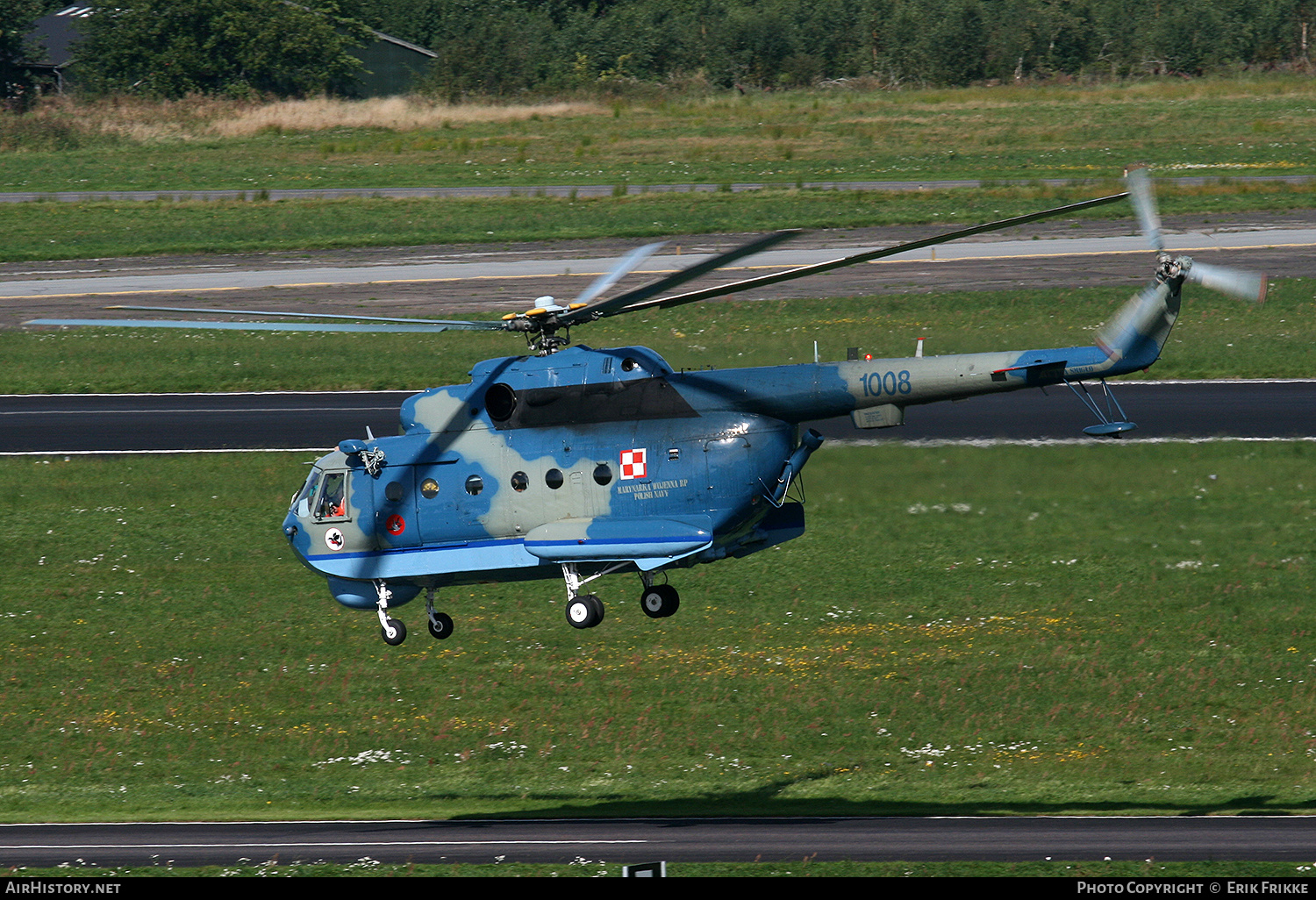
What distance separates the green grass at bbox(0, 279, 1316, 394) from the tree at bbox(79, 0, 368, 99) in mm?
52849

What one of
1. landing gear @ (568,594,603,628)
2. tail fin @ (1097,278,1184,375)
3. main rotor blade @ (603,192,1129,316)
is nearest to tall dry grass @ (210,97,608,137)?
landing gear @ (568,594,603,628)

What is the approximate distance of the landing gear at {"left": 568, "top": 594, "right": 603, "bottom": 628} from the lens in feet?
81.0

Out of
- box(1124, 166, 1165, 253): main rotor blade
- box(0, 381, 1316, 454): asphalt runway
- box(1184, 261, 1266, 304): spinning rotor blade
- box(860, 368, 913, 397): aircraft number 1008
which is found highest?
box(1124, 166, 1165, 253): main rotor blade

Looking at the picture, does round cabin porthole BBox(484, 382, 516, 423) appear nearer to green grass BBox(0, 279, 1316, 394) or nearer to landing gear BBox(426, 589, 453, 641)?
landing gear BBox(426, 589, 453, 641)

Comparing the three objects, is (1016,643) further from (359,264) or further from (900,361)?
(359,264)

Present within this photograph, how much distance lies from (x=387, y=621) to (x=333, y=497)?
2.31 m

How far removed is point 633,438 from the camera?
25016mm

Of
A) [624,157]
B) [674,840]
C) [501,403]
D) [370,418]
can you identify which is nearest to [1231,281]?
[501,403]

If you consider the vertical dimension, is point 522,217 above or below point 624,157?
below

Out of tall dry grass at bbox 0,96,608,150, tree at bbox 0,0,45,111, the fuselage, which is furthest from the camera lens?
tree at bbox 0,0,45,111

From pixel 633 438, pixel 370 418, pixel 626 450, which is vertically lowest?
pixel 370 418

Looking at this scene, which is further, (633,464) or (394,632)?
(394,632)

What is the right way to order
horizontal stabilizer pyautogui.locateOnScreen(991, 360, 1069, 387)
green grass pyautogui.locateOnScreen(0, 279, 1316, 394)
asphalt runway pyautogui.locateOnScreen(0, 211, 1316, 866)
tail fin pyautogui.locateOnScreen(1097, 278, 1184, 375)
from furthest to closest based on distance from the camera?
green grass pyautogui.locateOnScreen(0, 279, 1316, 394) < asphalt runway pyautogui.locateOnScreen(0, 211, 1316, 866) < horizontal stabilizer pyautogui.locateOnScreen(991, 360, 1069, 387) < tail fin pyautogui.locateOnScreen(1097, 278, 1184, 375)

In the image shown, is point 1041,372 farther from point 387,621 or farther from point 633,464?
point 387,621
